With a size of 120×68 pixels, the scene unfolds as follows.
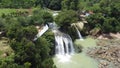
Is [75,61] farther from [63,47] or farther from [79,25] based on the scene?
[79,25]

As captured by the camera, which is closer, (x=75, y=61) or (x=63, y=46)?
(x=75, y=61)

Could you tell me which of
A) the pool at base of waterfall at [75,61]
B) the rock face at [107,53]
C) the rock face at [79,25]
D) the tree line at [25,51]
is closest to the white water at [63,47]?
the pool at base of waterfall at [75,61]

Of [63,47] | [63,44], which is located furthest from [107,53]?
[63,44]

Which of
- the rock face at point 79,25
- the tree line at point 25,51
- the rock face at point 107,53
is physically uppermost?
the tree line at point 25,51

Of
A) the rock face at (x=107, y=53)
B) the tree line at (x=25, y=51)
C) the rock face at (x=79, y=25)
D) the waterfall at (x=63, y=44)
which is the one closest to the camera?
the tree line at (x=25, y=51)

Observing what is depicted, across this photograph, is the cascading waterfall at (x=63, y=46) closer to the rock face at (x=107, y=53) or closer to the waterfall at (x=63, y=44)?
the waterfall at (x=63, y=44)

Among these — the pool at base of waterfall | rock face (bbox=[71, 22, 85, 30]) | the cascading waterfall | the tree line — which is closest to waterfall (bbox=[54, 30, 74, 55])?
the cascading waterfall

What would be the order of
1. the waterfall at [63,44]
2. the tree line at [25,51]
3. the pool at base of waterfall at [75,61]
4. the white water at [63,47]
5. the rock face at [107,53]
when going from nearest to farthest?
the tree line at [25,51]
the pool at base of waterfall at [75,61]
the rock face at [107,53]
the white water at [63,47]
the waterfall at [63,44]

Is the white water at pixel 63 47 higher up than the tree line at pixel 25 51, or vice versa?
the tree line at pixel 25 51

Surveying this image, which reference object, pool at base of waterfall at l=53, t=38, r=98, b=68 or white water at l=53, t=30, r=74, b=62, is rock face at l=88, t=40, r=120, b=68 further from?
white water at l=53, t=30, r=74, b=62
